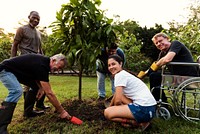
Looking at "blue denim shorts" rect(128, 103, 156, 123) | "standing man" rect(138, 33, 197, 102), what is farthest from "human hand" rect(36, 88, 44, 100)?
"standing man" rect(138, 33, 197, 102)

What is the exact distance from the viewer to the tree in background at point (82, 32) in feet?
13.1

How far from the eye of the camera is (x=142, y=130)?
3.15 meters

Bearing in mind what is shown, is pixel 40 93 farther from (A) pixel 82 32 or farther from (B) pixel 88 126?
(A) pixel 82 32

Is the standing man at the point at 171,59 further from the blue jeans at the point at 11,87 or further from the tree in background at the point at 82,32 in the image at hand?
the blue jeans at the point at 11,87

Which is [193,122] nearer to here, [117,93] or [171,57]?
A: [171,57]

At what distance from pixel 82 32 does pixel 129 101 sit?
1.53 m

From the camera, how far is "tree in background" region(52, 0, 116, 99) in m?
4.00

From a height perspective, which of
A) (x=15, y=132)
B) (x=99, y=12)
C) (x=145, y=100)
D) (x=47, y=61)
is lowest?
(x=15, y=132)

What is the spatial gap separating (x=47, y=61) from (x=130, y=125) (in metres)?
1.30

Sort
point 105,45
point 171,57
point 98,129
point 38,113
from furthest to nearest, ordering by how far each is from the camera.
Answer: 1. point 105,45
2. point 38,113
3. point 171,57
4. point 98,129

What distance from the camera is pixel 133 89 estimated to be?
3102 mm

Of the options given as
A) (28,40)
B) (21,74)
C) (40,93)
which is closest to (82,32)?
(28,40)

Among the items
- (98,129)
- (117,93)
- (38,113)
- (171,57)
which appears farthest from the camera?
(38,113)

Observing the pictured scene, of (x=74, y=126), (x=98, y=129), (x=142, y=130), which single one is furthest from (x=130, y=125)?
(x=74, y=126)
